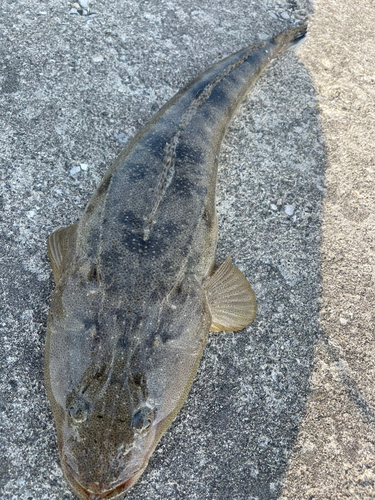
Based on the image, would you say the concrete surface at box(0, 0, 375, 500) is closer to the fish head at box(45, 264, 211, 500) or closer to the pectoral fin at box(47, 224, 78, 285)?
the pectoral fin at box(47, 224, 78, 285)

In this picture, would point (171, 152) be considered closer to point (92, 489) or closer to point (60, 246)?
point (60, 246)

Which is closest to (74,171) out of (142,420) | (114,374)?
(114,374)

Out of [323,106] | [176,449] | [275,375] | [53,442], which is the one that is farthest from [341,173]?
[53,442]

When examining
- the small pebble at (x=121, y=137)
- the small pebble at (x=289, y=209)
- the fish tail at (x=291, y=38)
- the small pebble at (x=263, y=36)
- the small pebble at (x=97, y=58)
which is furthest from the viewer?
the small pebble at (x=263, y=36)

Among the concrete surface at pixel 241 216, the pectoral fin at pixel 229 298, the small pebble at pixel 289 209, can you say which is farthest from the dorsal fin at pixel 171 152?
the small pebble at pixel 289 209

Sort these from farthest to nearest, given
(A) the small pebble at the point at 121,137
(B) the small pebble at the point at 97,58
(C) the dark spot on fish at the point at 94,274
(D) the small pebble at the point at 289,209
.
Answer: (B) the small pebble at the point at 97,58
(A) the small pebble at the point at 121,137
(D) the small pebble at the point at 289,209
(C) the dark spot on fish at the point at 94,274

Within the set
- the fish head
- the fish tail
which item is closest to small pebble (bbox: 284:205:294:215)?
the fish head

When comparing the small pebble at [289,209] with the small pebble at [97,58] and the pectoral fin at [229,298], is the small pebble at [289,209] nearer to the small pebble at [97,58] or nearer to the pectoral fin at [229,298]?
the pectoral fin at [229,298]
